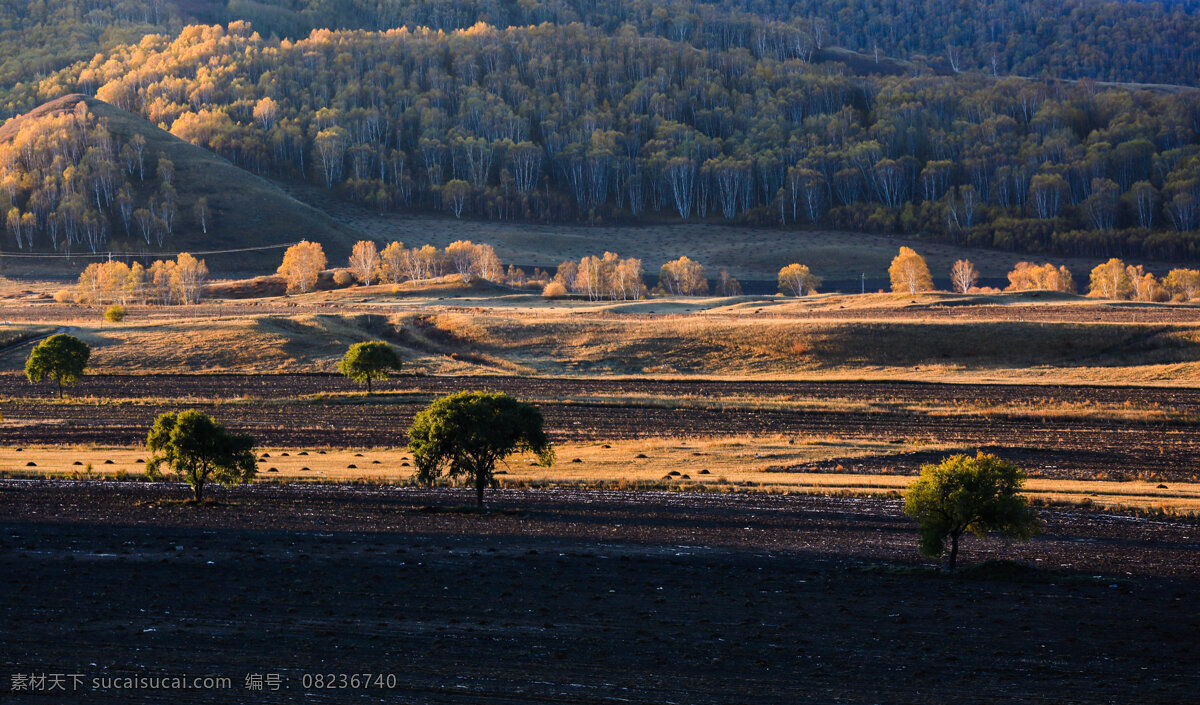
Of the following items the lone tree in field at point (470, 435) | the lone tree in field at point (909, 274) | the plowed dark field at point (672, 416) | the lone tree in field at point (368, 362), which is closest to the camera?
the lone tree in field at point (470, 435)

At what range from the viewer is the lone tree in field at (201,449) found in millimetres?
39031

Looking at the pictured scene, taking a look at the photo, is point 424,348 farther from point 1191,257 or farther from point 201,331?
point 1191,257

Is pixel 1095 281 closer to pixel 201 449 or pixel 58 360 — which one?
pixel 58 360

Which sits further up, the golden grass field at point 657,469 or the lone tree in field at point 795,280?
the lone tree in field at point 795,280

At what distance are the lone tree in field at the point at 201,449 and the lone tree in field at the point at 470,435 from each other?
682 centimetres

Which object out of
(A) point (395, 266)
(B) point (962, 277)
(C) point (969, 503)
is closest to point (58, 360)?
(C) point (969, 503)

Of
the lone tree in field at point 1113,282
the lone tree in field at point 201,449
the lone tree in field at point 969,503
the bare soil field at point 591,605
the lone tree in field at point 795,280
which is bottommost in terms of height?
the bare soil field at point 591,605

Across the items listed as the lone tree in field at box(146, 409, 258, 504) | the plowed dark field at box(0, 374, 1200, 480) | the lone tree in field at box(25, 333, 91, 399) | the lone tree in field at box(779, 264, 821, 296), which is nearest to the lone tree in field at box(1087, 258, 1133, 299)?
the lone tree in field at box(779, 264, 821, 296)

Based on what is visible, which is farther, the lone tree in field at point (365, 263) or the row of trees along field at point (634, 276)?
the lone tree in field at point (365, 263)

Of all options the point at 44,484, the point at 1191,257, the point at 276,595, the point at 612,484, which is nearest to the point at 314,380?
the point at 44,484

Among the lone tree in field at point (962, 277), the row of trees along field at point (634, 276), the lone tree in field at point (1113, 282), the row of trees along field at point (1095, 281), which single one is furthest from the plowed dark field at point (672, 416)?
the lone tree in field at point (962, 277)

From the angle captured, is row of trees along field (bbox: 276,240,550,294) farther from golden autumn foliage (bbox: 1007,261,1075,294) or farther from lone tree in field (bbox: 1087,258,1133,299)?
lone tree in field (bbox: 1087,258,1133,299)

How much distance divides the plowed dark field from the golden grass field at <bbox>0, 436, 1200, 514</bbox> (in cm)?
→ 294

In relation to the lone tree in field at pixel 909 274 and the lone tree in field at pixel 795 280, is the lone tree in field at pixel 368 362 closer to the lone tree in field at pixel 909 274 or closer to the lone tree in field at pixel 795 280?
the lone tree in field at pixel 795 280
